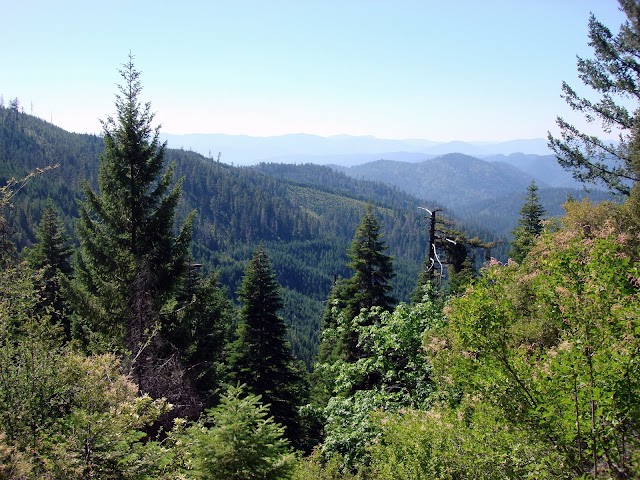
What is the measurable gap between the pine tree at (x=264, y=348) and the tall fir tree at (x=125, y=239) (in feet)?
23.3

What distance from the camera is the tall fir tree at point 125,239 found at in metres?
12.5

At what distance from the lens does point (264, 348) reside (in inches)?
784

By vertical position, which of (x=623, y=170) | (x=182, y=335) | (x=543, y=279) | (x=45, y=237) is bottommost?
(x=182, y=335)

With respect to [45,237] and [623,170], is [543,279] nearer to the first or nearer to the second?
[623,170]

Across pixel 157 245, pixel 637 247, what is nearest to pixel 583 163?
pixel 637 247

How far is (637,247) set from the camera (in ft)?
28.7

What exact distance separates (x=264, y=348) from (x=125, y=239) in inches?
366

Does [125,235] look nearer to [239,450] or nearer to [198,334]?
[198,334]

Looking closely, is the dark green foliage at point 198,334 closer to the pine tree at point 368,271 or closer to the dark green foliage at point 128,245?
the dark green foliage at point 128,245

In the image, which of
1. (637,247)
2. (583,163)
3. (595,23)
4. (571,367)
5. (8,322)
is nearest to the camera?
(571,367)

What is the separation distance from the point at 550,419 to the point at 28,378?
260 inches

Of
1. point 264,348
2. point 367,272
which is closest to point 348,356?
point 264,348

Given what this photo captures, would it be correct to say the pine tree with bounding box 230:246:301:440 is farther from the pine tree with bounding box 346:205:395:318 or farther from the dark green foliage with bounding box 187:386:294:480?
the dark green foliage with bounding box 187:386:294:480

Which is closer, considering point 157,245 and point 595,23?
point 157,245
